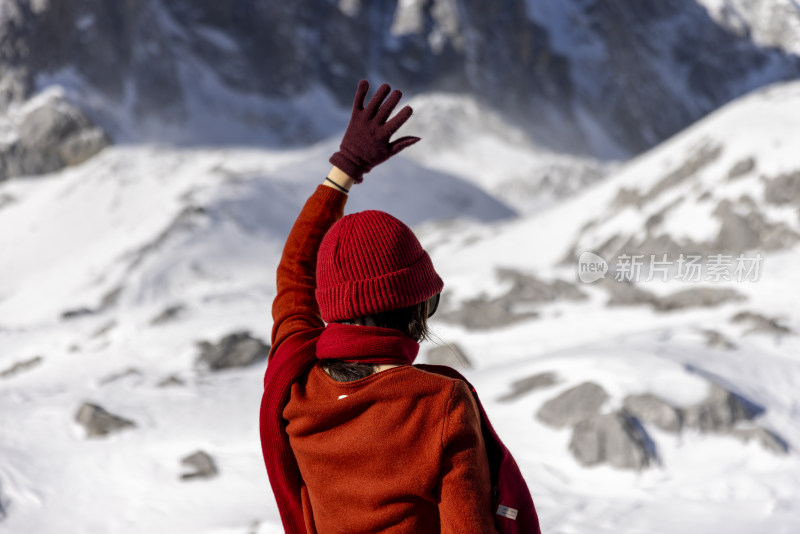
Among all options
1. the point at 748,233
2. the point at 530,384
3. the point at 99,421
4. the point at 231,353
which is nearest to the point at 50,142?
the point at 231,353

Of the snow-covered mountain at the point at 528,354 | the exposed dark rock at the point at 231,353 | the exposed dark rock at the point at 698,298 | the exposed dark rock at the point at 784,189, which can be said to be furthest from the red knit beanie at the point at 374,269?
the exposed dark rock at the point at 784,189

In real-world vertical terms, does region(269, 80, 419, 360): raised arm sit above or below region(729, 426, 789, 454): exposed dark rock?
above

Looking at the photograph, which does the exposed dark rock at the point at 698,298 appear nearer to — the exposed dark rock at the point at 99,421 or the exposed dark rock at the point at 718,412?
the exposed dark rock at the point at 718,412

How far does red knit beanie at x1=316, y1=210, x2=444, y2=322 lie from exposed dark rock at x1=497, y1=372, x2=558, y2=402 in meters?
4.61

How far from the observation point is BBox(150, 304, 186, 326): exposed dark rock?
10664mm

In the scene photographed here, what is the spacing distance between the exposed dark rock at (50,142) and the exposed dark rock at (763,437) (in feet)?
93.3

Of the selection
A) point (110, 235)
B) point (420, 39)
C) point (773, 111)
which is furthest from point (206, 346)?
point (420, 39)

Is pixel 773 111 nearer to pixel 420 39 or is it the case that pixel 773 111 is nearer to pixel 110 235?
pixel 110 235

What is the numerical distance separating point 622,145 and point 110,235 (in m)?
35.0

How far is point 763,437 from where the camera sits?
4.76 meters

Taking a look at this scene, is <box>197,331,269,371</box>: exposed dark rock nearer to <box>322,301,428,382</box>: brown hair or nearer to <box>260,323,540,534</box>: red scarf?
<box>260,323,540,534</box>: red scarf

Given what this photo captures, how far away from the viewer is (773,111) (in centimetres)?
1272

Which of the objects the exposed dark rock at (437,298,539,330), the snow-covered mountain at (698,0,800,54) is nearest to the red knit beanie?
the exposed dark rock at (437,298,539,330)

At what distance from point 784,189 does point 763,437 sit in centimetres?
680
